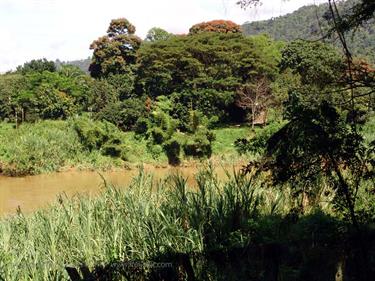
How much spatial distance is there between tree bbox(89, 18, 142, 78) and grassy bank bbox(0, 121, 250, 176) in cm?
667

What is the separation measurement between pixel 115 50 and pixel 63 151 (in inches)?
365

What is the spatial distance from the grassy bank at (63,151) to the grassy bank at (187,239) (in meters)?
12.5

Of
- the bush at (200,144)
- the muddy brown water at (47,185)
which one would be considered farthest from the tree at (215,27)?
the muddy brown water at (47,185)

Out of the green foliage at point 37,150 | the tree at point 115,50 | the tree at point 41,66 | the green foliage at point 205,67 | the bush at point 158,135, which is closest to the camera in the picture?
the green foliage at point 37,150

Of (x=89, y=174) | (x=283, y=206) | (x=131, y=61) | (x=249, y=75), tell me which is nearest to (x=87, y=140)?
(x=89, y=174)

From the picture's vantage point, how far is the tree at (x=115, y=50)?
25188 millimetres

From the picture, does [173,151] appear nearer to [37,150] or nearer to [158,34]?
[37,150]

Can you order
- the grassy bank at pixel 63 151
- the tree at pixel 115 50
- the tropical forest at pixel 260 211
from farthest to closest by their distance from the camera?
the tree at pixel 115 50, the grassy bank at pixel 63 151, the tropical forest at pixel 260 211

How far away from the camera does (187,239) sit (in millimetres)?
3516

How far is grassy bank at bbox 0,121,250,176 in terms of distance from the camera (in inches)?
668

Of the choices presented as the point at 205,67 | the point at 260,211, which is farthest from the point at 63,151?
the point at 260,211

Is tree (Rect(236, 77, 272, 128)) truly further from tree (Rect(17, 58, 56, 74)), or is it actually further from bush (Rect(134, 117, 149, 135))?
tree (Rect(17, 58, 56, 74))

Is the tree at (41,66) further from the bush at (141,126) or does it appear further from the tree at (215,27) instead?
the bush at (141,126)

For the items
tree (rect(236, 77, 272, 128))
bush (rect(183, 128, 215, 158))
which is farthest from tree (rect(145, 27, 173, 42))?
bush (rect(183, 128, 215, 158))
